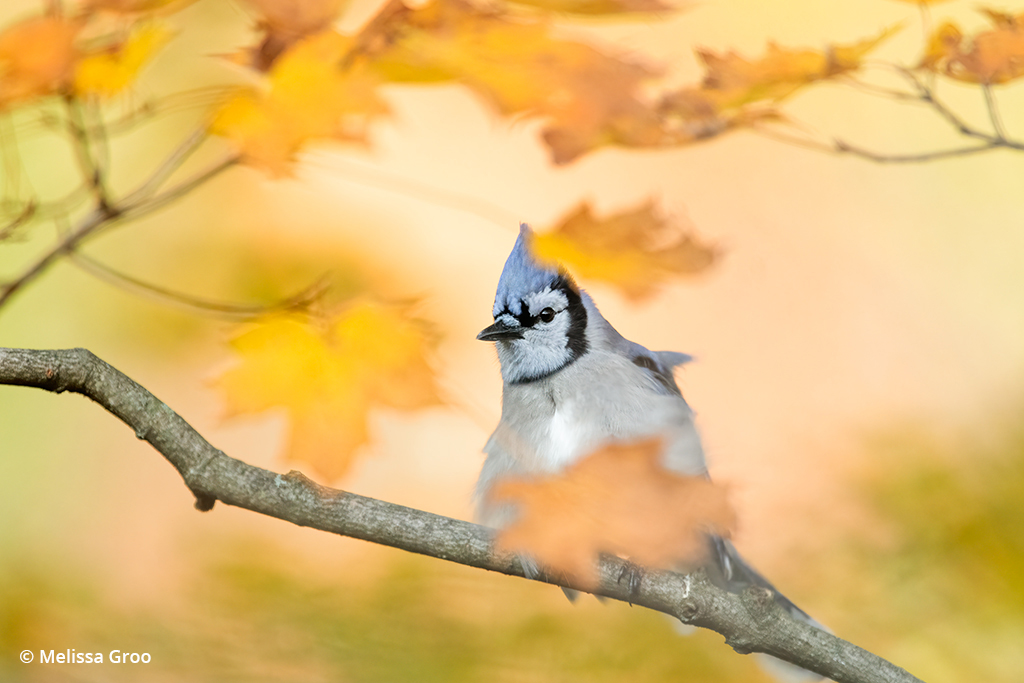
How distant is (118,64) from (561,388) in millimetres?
873

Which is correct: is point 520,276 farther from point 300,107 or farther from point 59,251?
point 59,251

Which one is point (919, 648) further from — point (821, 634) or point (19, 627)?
point (19, 627)

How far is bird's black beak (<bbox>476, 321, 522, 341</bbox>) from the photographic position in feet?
4.24

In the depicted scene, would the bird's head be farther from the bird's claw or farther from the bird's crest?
the bird's claw

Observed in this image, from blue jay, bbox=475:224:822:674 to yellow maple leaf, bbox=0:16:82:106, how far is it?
745mm

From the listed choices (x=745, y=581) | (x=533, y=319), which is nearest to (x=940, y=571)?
(x=745, y=581)

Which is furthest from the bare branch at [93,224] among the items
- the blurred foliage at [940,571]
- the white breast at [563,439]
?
the blurred foliage at [940,571]

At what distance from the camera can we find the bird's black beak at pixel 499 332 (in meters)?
1.29

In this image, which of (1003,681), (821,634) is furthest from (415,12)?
(1003,681)

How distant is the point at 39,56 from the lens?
3.88 ft

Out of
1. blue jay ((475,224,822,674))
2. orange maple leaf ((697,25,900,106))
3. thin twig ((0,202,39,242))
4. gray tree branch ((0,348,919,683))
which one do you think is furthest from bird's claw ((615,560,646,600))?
thin twig ((0,202,39,242))

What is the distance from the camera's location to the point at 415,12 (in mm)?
1166

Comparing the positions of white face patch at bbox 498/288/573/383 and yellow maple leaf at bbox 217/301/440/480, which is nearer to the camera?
yellow maple leaf at bbox 217/301/440/480

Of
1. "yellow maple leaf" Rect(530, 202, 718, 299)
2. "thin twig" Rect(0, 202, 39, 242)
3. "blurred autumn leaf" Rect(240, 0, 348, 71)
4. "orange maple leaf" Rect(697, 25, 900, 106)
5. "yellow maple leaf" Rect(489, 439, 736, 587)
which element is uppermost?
"blurred autumn leaf" Rect(240, 0, 348, 71)
